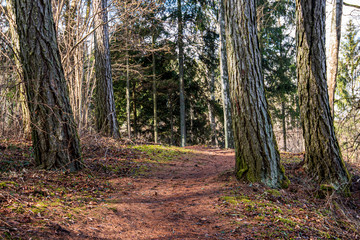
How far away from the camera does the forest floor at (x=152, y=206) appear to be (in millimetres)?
2875

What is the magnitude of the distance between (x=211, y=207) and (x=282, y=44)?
16.1 m

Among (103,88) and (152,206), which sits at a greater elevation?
(103,88)

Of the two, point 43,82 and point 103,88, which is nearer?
point 43,82

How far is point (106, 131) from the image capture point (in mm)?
9047

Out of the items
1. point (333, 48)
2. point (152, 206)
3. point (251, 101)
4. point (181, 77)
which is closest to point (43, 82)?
point (152, 206)

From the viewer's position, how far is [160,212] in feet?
12.8

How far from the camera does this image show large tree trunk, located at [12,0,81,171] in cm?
447

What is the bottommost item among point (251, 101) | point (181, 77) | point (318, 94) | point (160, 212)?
point (160, 212)

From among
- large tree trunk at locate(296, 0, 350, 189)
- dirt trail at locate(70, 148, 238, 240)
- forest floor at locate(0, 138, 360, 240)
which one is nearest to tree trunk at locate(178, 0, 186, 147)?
forest floor at locate(0, 138, 360, 240)

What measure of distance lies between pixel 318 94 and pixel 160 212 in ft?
14.0

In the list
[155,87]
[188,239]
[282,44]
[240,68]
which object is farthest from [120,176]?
[282,44]

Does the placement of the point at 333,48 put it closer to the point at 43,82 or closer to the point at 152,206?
the point at 152,206

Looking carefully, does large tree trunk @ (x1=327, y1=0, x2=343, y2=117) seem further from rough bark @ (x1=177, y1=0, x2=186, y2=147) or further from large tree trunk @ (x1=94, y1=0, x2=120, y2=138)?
rough bark @ (x1=177, y1=0, x2=186, y2=147)

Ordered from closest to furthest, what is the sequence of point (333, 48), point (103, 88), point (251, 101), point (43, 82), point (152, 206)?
point (152, 206) < point (43, 82) < point (251, 101) < point (333, 48) < point (103, 88)
